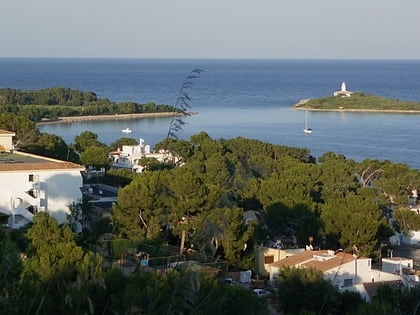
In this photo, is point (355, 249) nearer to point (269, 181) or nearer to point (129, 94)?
point (269, 181)

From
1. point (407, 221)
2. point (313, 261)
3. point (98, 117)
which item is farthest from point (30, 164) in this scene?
point (98, 117)

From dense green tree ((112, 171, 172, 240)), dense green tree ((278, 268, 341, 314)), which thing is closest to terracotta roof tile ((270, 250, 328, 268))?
dense green tree ((278, 268, 341, 314))

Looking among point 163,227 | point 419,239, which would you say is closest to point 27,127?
point 163,227

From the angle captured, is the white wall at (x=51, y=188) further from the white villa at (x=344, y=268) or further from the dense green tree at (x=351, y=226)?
the dense green tree at (x=351, y=226)

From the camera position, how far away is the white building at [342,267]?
9.30 meters

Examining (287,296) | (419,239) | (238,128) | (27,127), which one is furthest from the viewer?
(238,128)

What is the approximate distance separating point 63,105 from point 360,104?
19427 mm

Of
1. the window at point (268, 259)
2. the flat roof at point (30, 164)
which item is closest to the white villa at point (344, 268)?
the window at point (268, 259)

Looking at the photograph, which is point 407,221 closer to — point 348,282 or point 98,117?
point 348,282

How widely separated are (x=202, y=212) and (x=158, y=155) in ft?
34.6

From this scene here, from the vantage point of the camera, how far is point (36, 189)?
455 inches

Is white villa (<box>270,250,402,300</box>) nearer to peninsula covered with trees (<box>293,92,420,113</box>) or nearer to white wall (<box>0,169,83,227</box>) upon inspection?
white wall (<box>0,169,83,227</box>)

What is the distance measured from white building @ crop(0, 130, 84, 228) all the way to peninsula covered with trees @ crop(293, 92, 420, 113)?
139 feet

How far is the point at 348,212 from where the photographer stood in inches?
463
